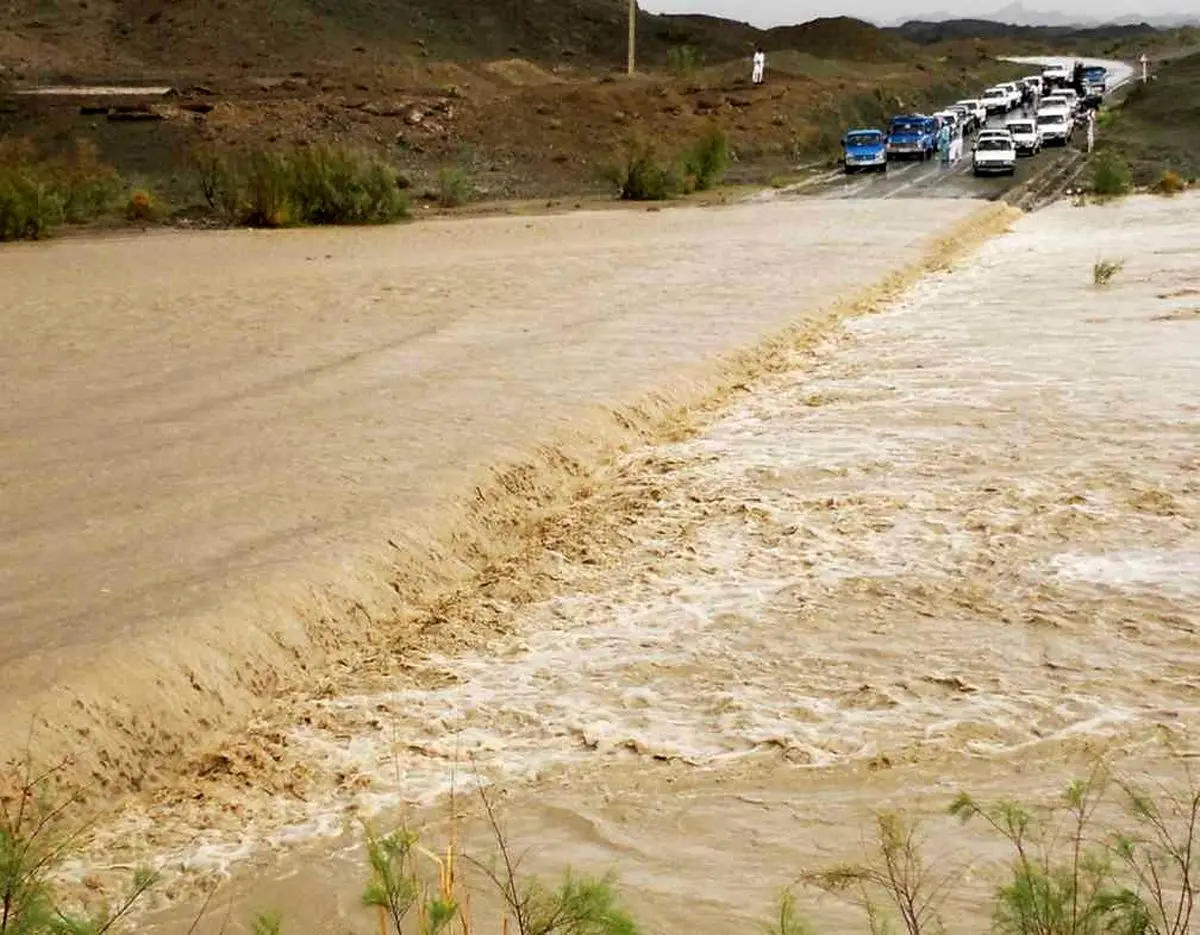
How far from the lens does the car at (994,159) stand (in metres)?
46.4

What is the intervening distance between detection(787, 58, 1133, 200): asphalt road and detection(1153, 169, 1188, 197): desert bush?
11.1 ft

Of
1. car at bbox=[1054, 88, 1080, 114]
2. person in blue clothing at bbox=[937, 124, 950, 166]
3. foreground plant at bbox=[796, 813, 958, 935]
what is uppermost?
car at bbox=[1054, 88, 1080, 114]

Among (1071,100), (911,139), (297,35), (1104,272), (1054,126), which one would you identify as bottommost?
(1104,272)

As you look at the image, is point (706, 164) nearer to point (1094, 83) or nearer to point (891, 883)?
point (891, 883)

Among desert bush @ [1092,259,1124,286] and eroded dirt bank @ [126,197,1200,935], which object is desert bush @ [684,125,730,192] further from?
eroded dirt bank @ [126,197,1200,935]

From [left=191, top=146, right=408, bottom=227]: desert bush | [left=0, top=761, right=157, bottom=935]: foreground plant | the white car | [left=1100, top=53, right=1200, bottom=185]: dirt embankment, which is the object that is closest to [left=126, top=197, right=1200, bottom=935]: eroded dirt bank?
[left=0, top=761, right=157, bottom=935]: foreground plant

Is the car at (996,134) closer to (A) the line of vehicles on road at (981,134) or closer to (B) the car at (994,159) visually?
(A) the line of vehicles on road at (981,134)

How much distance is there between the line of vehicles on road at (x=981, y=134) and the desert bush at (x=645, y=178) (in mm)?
8630

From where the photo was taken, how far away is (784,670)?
9727 mm

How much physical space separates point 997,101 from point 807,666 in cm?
6707

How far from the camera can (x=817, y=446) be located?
1482 centimetres

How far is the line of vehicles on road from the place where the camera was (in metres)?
47.2

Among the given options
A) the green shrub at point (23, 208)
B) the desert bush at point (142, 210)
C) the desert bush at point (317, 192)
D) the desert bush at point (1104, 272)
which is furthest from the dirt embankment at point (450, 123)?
the desert bush at point (1104, 272)

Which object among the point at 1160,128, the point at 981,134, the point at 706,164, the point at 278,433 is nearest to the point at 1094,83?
the point at 1160,128
